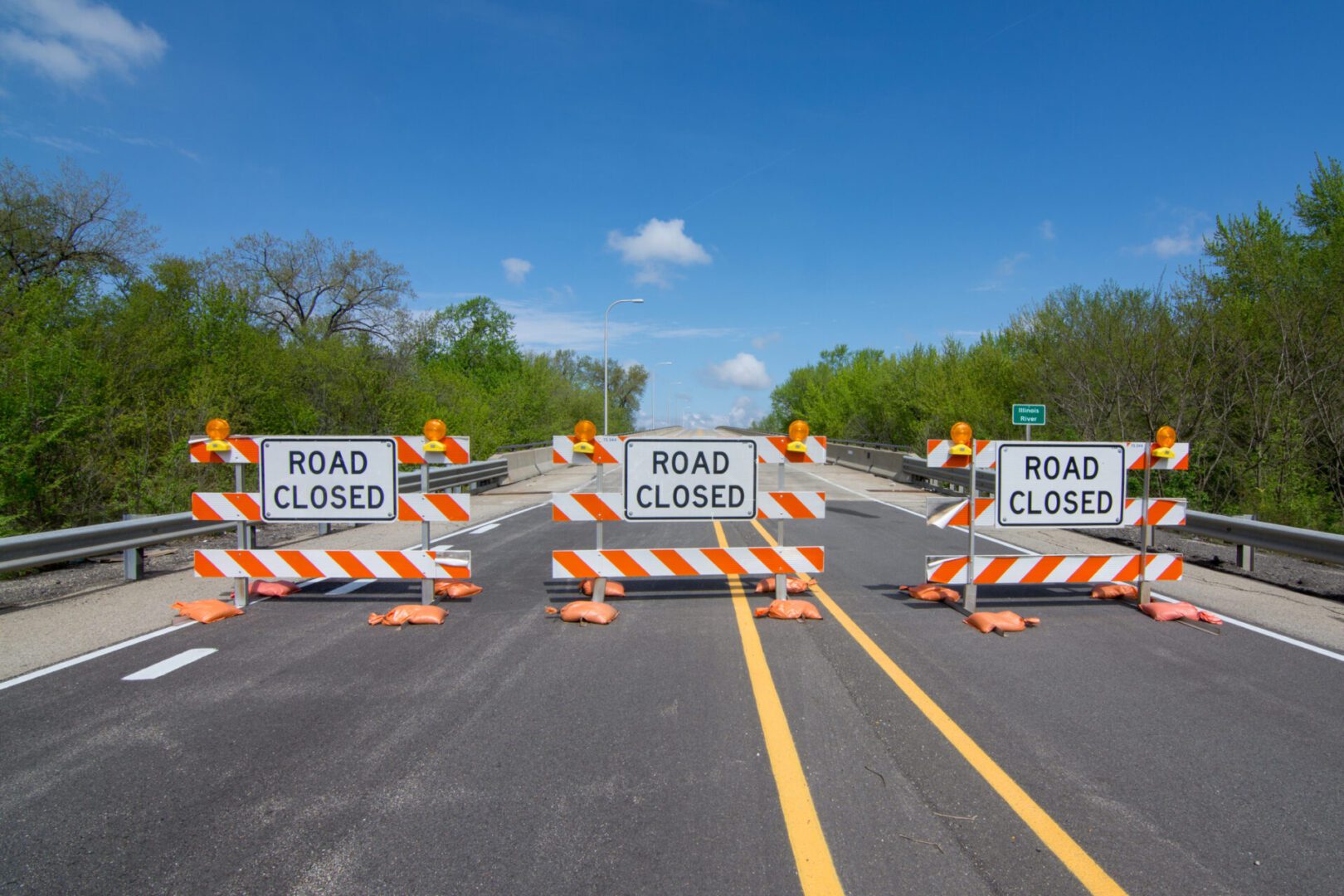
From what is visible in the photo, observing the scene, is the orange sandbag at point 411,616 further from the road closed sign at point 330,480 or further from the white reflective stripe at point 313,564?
the road closed sign at point 330,480

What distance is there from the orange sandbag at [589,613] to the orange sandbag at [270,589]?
3224mm

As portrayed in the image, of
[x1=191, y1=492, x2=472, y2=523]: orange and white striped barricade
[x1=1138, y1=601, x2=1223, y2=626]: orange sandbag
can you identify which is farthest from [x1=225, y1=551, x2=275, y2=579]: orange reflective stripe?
[x1=1138, y1=601, x2=1223, y2=626]: orange sandbag

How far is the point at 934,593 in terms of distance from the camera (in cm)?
767

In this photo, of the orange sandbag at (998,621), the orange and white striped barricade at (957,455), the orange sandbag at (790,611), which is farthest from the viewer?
the orange and white striped barricade at (957,455)

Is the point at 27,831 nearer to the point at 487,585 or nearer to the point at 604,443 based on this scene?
the point at 604,443

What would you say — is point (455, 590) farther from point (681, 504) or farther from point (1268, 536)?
point (1268, 536)

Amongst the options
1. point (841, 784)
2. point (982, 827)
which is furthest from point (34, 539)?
point (982, 827)

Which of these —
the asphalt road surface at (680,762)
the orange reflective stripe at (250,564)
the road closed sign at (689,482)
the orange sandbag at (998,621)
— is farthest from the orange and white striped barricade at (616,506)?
the orange reflective stripe at (250,564)

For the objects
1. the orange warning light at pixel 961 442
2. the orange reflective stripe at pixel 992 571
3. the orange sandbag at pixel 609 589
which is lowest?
the orange sandbag at pixel 609 589

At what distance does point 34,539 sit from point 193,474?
7.61 m

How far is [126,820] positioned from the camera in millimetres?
3293

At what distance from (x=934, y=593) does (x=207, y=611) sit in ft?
23.1

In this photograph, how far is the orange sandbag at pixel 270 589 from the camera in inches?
309

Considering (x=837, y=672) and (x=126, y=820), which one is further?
(x=837, y=672)
